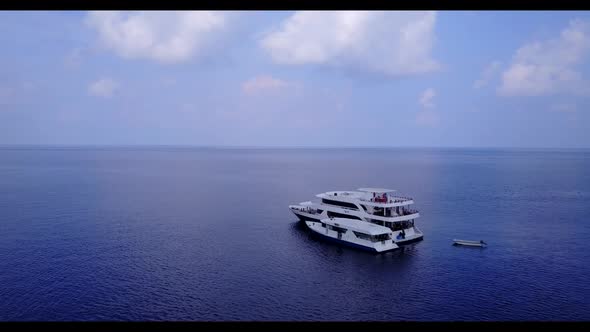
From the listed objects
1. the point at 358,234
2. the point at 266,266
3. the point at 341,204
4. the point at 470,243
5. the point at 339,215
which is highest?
the point at 341,204

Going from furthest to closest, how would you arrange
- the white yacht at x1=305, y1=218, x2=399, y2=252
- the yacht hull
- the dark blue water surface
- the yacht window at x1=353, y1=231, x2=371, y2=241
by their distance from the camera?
the yacht window at x1=353, y1=231, x2=371, y2=241 < the white yacht at x1=305, y1=218, x2=399, y2=252 < the yacht hull < the dark blue water surface

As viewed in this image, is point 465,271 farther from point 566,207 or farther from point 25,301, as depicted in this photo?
point 566,207

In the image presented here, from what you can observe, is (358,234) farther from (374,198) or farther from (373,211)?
(374,198)

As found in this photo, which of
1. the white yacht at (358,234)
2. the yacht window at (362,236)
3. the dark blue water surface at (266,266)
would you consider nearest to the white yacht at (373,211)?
A: the white yacht at (358,234)

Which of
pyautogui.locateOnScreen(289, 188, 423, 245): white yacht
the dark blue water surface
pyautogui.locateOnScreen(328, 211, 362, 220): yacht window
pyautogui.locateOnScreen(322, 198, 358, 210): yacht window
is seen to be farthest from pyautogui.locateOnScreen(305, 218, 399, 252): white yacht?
pyautogui.locateOnScreen(322, 198, 358, 210): yacht window

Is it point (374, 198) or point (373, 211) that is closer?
point (373, 211)

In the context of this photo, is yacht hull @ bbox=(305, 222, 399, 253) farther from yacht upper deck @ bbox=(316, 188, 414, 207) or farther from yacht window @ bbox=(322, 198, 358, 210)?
yacht upper deck @ bbox=(316, 188, 414, 207)

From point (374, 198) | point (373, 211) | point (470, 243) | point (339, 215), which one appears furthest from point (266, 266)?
point (470, 243)
